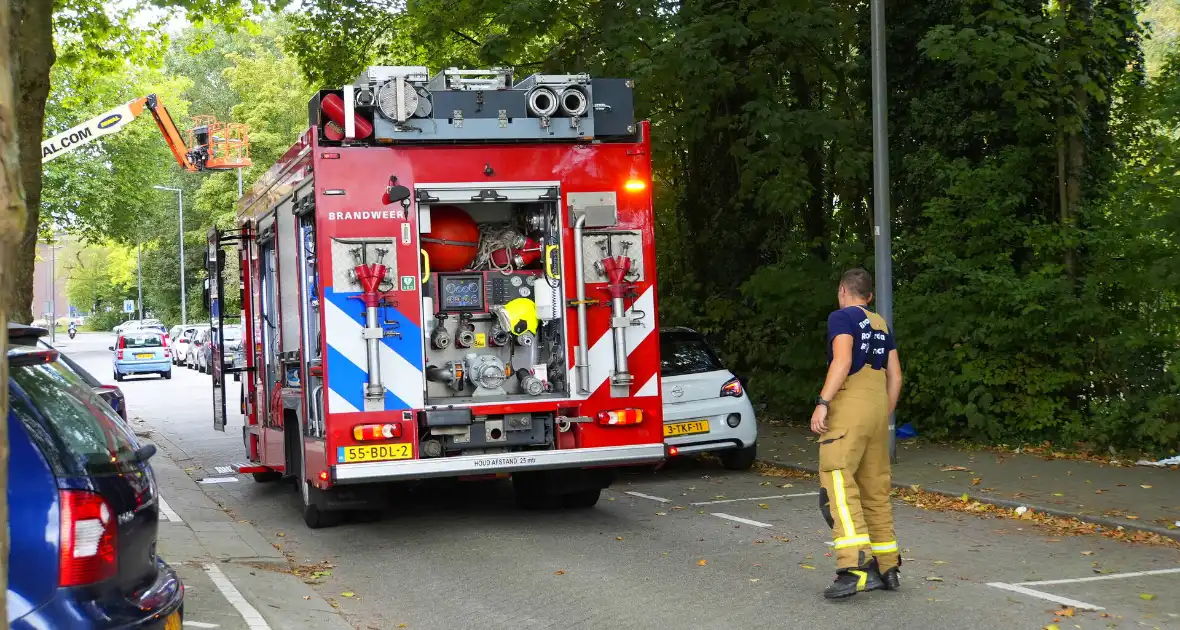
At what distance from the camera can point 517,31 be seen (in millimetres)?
16688

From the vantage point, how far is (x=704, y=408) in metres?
13.1

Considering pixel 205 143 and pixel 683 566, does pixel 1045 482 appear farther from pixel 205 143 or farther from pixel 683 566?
pixel 205 143

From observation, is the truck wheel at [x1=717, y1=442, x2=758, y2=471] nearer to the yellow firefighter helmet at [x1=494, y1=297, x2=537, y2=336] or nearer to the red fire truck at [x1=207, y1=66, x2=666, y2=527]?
the red fire truck at [x1=207, y1=66, x2=666, y2=527]

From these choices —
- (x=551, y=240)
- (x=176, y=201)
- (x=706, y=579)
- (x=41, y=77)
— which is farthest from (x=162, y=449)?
(x=176, y=201)

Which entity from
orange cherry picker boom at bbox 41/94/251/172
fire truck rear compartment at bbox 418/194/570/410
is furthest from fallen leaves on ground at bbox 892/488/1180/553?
orange cherry picker boom at bbox 41/94/251/172

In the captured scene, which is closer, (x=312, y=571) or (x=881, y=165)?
(x=312, y=571)

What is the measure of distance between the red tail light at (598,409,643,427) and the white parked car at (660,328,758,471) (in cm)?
315

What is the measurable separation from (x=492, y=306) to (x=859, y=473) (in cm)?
348

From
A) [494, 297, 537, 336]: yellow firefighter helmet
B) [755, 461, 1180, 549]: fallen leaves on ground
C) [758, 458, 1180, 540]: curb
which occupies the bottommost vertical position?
[755, 461, 1180, 549]: fallen leaves on ground

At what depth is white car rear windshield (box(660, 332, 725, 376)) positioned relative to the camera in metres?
13.5

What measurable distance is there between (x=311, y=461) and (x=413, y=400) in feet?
3.52

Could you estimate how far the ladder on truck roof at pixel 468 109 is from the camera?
938 centimetres

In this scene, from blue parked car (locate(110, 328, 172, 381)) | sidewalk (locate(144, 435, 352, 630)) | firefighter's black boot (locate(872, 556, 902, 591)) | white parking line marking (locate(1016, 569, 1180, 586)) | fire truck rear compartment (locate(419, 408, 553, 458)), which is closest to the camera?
sidewalk (locate(144, 435, 352, 630))

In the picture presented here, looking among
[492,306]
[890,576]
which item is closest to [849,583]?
[890,576]
